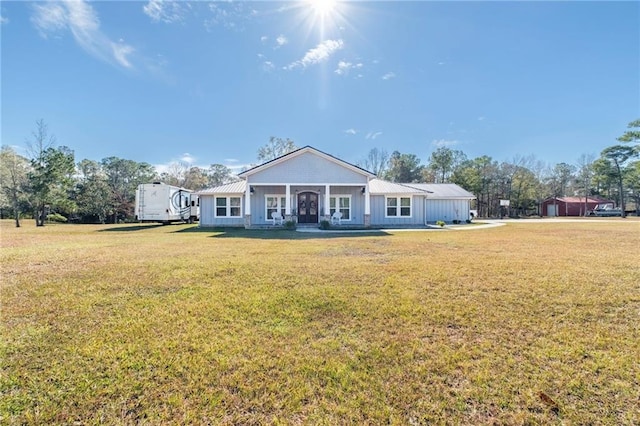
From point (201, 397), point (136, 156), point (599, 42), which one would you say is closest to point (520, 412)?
point (201, 397)

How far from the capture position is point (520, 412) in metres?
2.28

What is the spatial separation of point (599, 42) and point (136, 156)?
174 feet

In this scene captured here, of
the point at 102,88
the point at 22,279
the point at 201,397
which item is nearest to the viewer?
the point at 201,397

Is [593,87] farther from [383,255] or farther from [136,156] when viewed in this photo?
[136,156]

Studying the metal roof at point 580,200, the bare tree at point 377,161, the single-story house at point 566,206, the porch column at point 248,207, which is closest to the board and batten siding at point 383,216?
the porch column at point 248,207

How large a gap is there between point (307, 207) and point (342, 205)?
8.65 ft

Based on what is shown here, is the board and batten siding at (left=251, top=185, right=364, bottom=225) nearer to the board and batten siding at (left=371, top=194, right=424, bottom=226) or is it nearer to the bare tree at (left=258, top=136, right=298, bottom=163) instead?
the board and batten siding at (left=371, top=194, right=424, bottom=226)

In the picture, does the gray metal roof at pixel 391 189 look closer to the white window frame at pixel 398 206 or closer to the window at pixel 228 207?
the white window frame at pixel 398 206

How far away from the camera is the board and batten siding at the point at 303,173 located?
61.7 feet

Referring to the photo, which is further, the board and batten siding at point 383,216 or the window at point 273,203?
the board and batten siding at point 383,216

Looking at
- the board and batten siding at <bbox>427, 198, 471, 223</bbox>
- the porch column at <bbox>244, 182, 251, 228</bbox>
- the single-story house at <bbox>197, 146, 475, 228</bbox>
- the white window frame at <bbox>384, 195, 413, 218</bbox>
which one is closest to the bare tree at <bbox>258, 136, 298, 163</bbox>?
the single-story house at <bbox>197, 146, 475, 228</bbox>

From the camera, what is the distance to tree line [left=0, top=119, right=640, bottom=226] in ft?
77.3

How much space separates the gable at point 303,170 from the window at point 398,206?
406 cm

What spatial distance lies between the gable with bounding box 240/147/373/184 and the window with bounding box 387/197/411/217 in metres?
4.06
